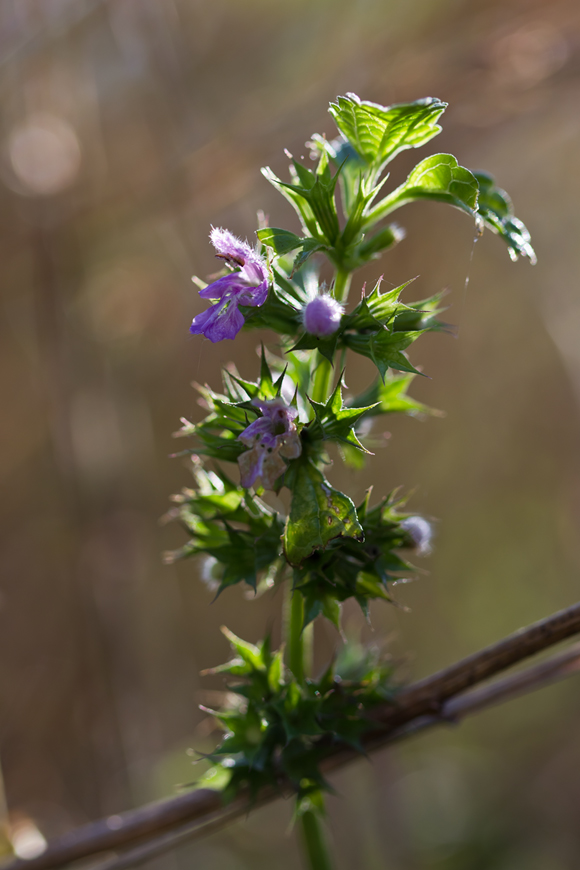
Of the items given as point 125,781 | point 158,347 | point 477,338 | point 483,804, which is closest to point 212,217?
point 158,347

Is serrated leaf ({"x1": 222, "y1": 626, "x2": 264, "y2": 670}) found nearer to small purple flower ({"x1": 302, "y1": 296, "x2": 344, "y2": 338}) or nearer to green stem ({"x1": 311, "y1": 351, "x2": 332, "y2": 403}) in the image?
green stem ({"x1": 311, "y1": 351, "x2": 332, "y2": 403})

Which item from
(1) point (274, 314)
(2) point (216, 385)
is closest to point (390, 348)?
(1) point (274, 314)

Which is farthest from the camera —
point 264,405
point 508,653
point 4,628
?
point 4,628

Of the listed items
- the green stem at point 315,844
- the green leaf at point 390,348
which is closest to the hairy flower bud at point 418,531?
the green leaf at point 390,348

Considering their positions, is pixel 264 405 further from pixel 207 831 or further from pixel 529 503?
pixel 529 503

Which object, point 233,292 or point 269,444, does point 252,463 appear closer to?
point 269,444

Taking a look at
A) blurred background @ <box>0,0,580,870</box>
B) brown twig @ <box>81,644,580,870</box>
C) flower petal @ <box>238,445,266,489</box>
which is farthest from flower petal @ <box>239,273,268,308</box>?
blurred background @ <box>0,0,580,870</box>
